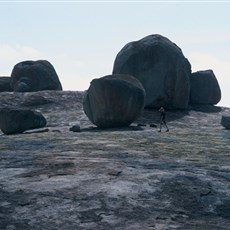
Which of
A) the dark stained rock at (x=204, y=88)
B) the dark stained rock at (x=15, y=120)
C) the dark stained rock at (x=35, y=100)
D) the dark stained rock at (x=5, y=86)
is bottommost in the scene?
the dark stained rock at (x=15, y=120)

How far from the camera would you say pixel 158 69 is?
37.7 m

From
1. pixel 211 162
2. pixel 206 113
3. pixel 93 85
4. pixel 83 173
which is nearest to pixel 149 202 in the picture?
pixel 83 173

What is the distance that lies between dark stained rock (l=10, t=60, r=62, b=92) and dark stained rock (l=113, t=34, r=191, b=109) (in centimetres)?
1256

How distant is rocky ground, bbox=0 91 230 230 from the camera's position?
10.6 metres

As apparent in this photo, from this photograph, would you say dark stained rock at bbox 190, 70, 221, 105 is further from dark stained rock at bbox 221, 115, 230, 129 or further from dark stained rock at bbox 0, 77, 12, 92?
dark stained rock at bbox 0, 77, 12, 92

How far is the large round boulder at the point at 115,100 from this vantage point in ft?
96.9

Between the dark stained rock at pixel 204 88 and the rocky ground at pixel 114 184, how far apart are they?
18.5 metres

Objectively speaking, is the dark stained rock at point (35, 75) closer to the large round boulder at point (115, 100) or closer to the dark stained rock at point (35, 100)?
the dark stained rock at point (35, 100)

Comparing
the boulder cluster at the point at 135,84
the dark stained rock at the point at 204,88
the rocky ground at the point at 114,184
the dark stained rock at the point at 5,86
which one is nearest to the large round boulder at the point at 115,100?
the boulder cluster at the point at 135,84

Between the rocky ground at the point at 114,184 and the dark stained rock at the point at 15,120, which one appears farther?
the dark stained rock at the point at 15,120

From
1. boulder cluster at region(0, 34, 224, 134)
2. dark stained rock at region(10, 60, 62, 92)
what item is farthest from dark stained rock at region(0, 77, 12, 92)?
dark stained rock at region(10, 60, 62, 92)

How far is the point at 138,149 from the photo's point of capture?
786 inches

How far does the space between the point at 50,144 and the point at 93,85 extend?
8.92 meters

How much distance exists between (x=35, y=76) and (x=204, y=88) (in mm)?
15504
